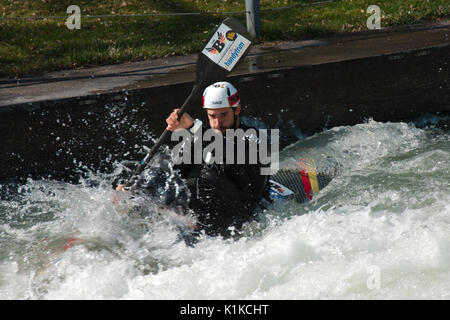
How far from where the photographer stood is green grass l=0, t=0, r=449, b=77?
7.87 metres

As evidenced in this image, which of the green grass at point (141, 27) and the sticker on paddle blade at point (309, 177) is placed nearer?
the sticker on paddle blade at point (309, 177)

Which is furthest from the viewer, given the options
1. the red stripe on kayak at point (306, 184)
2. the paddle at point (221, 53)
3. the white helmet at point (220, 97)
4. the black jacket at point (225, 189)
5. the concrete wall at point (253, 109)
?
the concrete wall at point (253, 109)

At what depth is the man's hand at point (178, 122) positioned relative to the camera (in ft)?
15.6

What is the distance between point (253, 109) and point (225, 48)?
5.95ft

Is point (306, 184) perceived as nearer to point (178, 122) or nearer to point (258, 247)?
point (258, 247)

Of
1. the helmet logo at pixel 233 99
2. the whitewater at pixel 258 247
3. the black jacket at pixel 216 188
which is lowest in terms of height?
the whitewater at pixel 258 247

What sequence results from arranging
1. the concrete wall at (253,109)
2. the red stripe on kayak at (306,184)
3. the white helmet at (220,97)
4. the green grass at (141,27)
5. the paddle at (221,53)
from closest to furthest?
1. the white helmet at (220,97)
2. the paddle at (221,53)
3. the red stripe on kayak at (306,184)
4. the concrete wall at (253,109)
5. the green grass at (141,27)

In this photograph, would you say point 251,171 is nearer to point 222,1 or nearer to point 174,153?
point 174,153

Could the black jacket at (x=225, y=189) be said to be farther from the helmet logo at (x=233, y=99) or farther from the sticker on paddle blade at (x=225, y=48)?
the sticker on paddle blade at (x=225, y=48)

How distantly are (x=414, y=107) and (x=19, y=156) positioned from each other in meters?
4.90

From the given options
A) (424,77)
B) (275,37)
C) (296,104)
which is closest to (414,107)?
(424,77)

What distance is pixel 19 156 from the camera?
635 cm

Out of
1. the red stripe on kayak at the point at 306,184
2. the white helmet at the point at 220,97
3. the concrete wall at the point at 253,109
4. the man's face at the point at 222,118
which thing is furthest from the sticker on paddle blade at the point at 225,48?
the concrete wall at the point at 253,109

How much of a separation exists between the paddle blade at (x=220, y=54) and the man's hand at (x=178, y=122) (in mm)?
452
